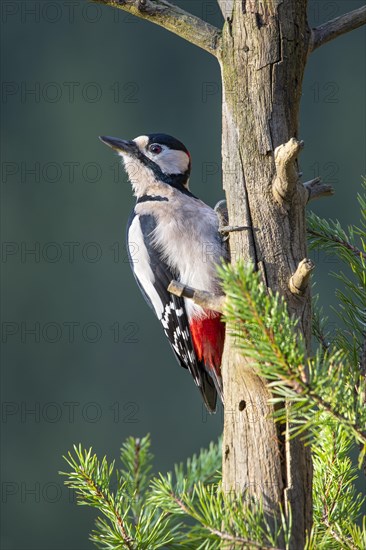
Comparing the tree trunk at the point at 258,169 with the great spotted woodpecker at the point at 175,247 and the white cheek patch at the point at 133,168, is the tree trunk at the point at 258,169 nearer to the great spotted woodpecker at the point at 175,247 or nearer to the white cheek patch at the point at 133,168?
the great spotted woodpecker at the point at 175,247

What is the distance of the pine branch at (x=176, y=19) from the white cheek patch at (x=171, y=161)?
641 millimetres

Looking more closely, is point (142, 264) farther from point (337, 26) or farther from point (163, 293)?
point (337, 26)

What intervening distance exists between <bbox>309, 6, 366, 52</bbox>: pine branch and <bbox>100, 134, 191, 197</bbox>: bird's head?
0.70 m

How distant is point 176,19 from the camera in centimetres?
100

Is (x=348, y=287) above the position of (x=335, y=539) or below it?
above

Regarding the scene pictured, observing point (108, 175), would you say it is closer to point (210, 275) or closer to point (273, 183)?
point (210, 275)

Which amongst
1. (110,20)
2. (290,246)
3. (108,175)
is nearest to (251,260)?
(290,246)

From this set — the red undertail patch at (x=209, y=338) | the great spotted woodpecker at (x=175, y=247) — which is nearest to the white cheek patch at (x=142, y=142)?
the great spotted woodpecker at (x=175, y=247)

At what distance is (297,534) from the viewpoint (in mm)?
812

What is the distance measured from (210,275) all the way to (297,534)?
66 centimetres

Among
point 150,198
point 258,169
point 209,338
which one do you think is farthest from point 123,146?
point 258,169

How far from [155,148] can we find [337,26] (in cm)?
73

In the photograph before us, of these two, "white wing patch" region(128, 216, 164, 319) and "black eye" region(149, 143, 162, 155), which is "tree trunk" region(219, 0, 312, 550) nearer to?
"white wing patch" region(128, 216, 164, 319)

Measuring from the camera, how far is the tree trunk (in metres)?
0.88
